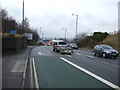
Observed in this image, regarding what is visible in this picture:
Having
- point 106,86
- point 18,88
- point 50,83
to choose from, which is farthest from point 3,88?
point 106,86

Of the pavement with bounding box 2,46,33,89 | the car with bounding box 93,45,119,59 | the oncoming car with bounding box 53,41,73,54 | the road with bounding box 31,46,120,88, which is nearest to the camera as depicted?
the pavement with bounding box 2,46,33,89

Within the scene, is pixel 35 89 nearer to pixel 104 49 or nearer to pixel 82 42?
pixel 104 49

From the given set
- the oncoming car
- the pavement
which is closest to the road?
the pavement

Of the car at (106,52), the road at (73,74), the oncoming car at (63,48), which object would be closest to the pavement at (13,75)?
the road at (73,74)

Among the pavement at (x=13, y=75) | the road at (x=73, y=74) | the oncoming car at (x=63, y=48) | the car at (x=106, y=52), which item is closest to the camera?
the pavement at (x=13, y=75)

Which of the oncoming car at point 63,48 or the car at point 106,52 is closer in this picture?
the car at point 106,52

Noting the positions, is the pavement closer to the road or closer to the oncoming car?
the road

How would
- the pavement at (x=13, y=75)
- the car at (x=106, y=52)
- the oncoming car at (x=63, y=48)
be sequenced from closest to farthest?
1. the pavement at (x=13, y=75)
2. the car at (x=106, y=52)
3. the oncoming car at (x=63, y=48)

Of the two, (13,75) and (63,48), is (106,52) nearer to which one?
(63,48)

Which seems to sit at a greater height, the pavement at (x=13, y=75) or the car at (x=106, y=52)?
the car at (x=106, y=52)

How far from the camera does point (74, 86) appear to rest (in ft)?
27.8

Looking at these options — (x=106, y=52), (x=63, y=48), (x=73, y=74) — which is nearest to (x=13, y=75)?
(x=73, y=74)

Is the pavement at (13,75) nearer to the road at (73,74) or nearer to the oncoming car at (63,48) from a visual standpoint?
the road at (73,74)

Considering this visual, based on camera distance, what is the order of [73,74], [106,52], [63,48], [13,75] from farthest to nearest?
1. [63,48]
2. [106,52]
3. [73,74]
4. [13,75]
